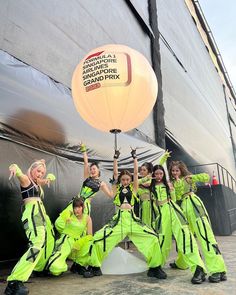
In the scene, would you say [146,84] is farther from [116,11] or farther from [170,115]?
[170,115]

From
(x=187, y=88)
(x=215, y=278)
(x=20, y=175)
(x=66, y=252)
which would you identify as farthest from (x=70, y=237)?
(x=187, y=88)

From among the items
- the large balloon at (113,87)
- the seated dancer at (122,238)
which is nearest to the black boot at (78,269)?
the seated dancer at (122,238)

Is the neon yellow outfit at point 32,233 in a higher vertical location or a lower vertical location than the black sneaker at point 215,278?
higher

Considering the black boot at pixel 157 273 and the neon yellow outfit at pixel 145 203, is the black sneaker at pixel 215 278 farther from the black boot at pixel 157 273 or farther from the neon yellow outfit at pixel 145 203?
the neon yellow outfit at pixel 145 203

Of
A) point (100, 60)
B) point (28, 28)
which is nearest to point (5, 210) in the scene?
point (100, 60)

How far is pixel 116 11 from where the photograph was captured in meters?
7.75

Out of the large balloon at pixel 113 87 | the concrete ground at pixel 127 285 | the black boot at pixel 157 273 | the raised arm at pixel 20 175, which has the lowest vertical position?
the concrete ground at pixel 127 285

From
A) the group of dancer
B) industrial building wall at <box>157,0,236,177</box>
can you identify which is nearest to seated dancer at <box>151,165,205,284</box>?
the group of dancer

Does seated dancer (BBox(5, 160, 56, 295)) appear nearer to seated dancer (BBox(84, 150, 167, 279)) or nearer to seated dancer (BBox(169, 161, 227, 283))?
seated dancer (BBox(84, 150, 167, 279))

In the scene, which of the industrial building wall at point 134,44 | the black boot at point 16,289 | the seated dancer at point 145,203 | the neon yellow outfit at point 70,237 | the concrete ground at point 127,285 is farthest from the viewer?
the industrial building wall at point 134,44

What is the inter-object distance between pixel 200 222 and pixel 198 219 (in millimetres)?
44

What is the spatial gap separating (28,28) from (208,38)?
18.7 meters

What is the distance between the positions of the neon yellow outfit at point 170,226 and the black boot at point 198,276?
0.11 m

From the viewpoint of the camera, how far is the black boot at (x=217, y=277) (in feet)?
9.53
